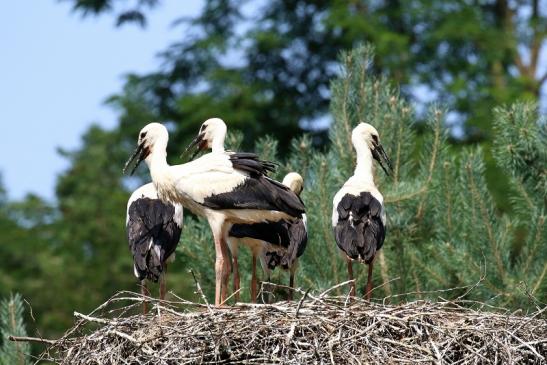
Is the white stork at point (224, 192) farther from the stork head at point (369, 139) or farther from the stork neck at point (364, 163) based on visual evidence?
the stork head at point (369, 139)

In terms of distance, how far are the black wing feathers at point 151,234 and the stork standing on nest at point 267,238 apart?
0.44 metres

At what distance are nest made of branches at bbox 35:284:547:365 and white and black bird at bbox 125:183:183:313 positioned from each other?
5.61 feet

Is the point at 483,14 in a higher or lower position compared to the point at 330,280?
higher

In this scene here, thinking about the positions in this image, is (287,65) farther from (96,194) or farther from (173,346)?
(173,346)

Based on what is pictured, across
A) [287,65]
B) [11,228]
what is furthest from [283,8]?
[11,228]

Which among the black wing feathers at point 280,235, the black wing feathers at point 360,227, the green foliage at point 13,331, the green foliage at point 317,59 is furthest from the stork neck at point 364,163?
the green foliage at point 317,59

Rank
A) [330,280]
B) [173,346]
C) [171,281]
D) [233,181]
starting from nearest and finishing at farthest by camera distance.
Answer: [173,346] → [233,181] → [330,280] → [171,281]

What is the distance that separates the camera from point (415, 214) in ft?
36.6

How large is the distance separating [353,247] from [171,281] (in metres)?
10.7

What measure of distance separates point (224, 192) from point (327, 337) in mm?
1918

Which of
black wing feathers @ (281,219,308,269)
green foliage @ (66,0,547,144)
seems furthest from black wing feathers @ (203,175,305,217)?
green foliage @ (66,0,547,144)

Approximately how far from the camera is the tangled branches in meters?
8.09

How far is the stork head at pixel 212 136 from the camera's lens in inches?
428

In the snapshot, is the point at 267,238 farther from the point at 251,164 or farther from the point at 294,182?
the point at 294,182
